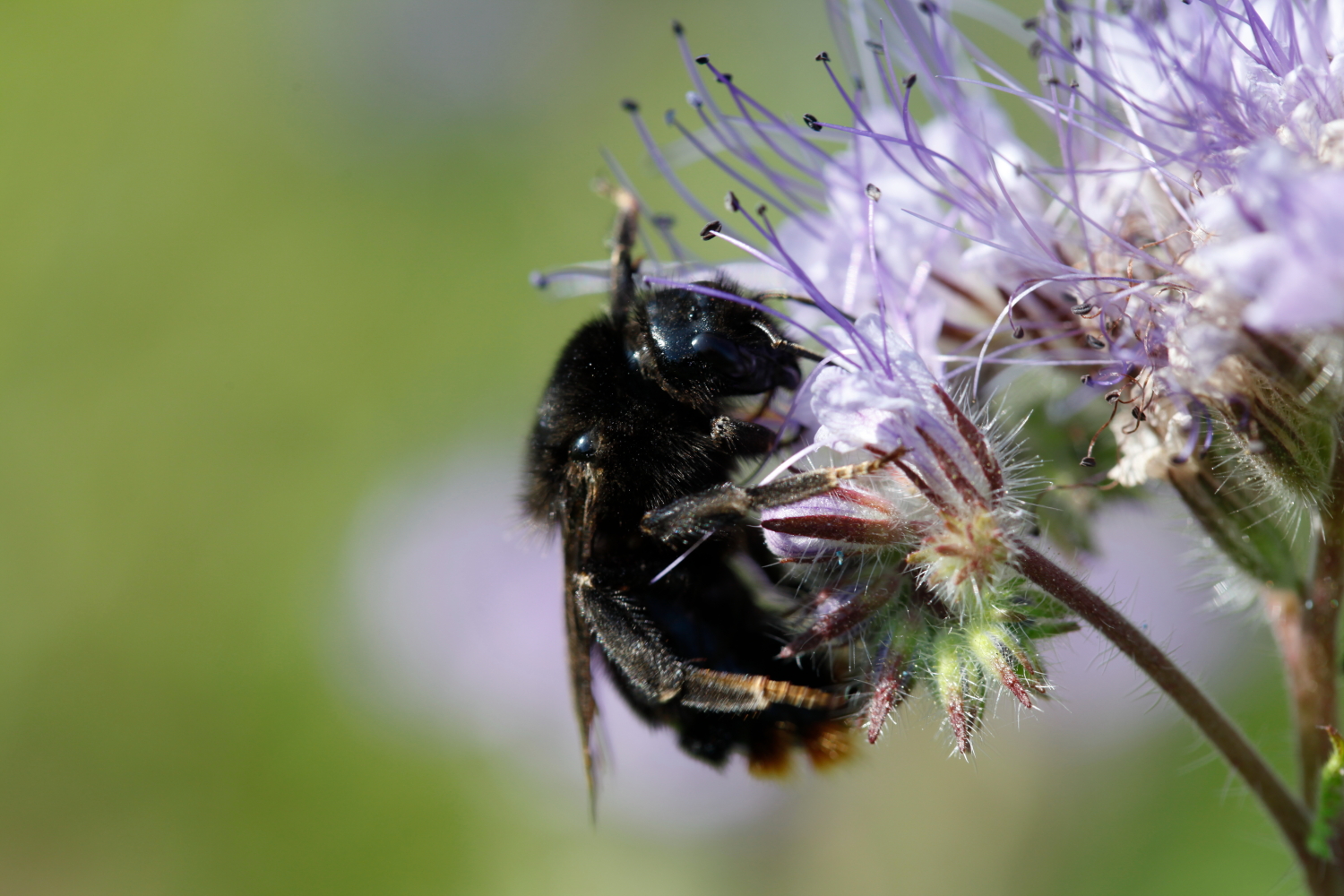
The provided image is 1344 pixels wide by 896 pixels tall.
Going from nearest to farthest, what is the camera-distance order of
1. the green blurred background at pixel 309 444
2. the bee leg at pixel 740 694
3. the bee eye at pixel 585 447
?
the bee leg at pixel 740 694
the bee eye at pixel 585 447
the green blurred background at pixel 309 444

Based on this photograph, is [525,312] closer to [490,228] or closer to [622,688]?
[490,228]

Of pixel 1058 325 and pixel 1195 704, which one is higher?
pixel 1058 325

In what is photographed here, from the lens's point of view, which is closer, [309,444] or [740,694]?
[740,694]

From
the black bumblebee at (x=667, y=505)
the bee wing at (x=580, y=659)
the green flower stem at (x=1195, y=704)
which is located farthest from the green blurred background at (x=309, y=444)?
the bee wing at (x=580, y=659)

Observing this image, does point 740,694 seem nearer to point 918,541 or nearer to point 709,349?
point 918,541

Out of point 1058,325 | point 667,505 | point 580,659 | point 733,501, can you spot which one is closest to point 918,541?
point 733,501

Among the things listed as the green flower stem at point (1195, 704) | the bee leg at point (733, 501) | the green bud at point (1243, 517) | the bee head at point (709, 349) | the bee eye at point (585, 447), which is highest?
the bee head at point (709, 349)

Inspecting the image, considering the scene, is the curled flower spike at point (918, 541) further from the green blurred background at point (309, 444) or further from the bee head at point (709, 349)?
the green blurred background at point (309, 444)
